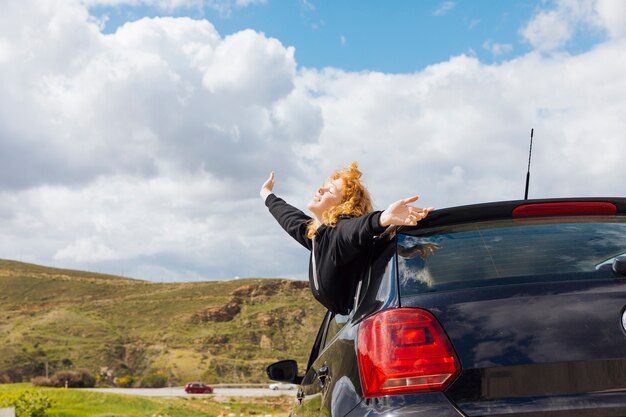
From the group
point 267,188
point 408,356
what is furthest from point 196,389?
point 408,356

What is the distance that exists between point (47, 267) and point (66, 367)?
4315cm

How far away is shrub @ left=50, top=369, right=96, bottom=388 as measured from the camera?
47.1 metres

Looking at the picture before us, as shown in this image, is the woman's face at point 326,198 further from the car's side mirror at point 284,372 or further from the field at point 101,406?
the field at point 101,406

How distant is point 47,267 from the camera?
327ft

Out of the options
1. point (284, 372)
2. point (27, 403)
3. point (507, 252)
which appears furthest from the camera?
point (27, 403)

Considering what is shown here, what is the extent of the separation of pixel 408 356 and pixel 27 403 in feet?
56.0

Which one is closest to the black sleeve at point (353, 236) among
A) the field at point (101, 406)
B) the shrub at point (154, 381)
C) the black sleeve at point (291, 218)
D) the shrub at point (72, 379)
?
the black sleeve at point (291, 218)

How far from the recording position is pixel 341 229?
3.56 meters

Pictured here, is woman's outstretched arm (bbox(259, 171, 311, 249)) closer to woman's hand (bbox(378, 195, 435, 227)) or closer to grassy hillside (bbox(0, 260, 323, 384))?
woman's hand (bbox(378, 195, 435, 227))

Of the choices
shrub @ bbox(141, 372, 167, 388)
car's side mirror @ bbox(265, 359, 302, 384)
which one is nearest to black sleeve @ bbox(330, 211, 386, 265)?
car's side mirror @ bbox(265, 359, 302, 384)

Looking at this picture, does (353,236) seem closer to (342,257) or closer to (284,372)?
(342,257)

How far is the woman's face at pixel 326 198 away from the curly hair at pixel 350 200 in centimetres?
2

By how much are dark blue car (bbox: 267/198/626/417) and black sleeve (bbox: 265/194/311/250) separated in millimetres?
1679

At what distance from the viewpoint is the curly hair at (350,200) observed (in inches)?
163
